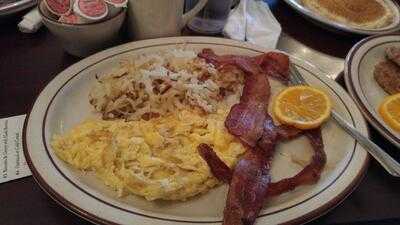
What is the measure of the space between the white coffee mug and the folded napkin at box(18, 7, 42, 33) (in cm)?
32

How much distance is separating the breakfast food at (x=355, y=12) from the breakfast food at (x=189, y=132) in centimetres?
51

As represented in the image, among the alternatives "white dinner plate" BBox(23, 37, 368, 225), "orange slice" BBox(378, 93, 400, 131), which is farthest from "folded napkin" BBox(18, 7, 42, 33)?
"orange slice" BBox(378, 93, 400, 131)

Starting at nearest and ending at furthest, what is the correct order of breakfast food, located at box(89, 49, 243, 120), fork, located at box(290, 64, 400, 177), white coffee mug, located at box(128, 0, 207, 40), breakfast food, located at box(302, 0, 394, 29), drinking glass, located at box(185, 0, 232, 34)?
fork, located at box(290, 64, 400, 177), breakfast food, located at box(89, 49, 243, 120), white coffee mug, located at box(128, 0, 207, 40), drinking glass, located at box(185, 0, 232, 34), breakfast food, located at box(302, 0, 394, 29)

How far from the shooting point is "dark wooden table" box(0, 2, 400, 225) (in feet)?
2.92

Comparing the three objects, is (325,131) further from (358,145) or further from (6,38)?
(6,38)

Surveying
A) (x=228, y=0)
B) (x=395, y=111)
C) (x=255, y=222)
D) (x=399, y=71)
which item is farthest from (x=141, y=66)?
(x=399, y=71)

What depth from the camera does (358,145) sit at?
1015mm

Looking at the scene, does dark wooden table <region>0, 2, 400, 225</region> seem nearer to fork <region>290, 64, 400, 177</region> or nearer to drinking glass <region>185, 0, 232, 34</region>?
fork <region>290, 64, 400, 177</region>

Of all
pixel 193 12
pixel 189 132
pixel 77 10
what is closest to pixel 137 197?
pixel 189 132

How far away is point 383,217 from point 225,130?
0.45 meters

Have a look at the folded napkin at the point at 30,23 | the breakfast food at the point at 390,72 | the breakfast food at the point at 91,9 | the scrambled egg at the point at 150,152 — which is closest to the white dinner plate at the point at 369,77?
the breakfast food at the point at 390,72

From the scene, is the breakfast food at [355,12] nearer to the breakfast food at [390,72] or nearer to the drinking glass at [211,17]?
the breakfast food at [390,72]

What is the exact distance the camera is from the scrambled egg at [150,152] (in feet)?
2.92

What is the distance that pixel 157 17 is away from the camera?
1.26m
